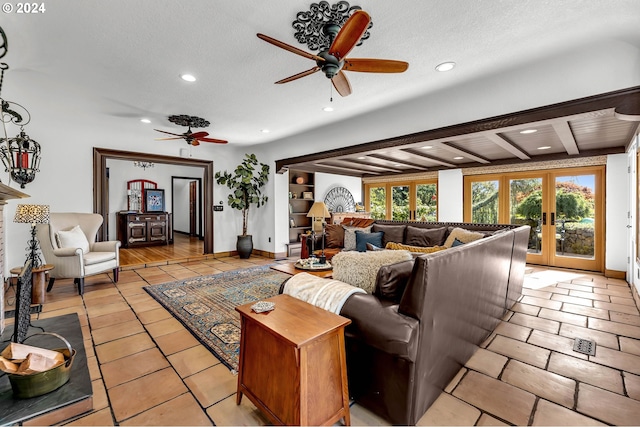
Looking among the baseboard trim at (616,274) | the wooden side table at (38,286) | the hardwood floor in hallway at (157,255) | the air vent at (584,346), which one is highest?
the wooden side table at (38,286)

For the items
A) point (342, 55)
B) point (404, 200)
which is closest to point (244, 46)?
point (342, 55)

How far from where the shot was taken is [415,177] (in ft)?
24.8

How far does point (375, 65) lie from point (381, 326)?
174 cm

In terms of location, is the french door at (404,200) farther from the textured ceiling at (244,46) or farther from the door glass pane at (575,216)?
the textured ceiling at (244,46)

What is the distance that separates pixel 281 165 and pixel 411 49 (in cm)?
391

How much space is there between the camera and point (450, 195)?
6816mm

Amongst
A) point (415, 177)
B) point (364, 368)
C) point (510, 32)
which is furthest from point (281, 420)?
point (415, 177)

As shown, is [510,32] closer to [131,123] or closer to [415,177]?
[131,123]

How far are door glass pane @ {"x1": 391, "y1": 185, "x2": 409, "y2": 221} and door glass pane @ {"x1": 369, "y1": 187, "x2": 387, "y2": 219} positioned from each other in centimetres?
27

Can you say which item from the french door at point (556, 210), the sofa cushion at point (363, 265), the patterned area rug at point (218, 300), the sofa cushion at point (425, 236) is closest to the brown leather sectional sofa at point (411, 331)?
the sofa cushion at point (363, 265)

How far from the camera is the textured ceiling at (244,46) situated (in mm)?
1886

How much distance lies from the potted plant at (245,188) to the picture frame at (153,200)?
127 inches

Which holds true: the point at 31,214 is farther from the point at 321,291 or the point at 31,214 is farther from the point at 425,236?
the point at 425,236

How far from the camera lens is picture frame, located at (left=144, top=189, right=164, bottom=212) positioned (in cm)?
802
